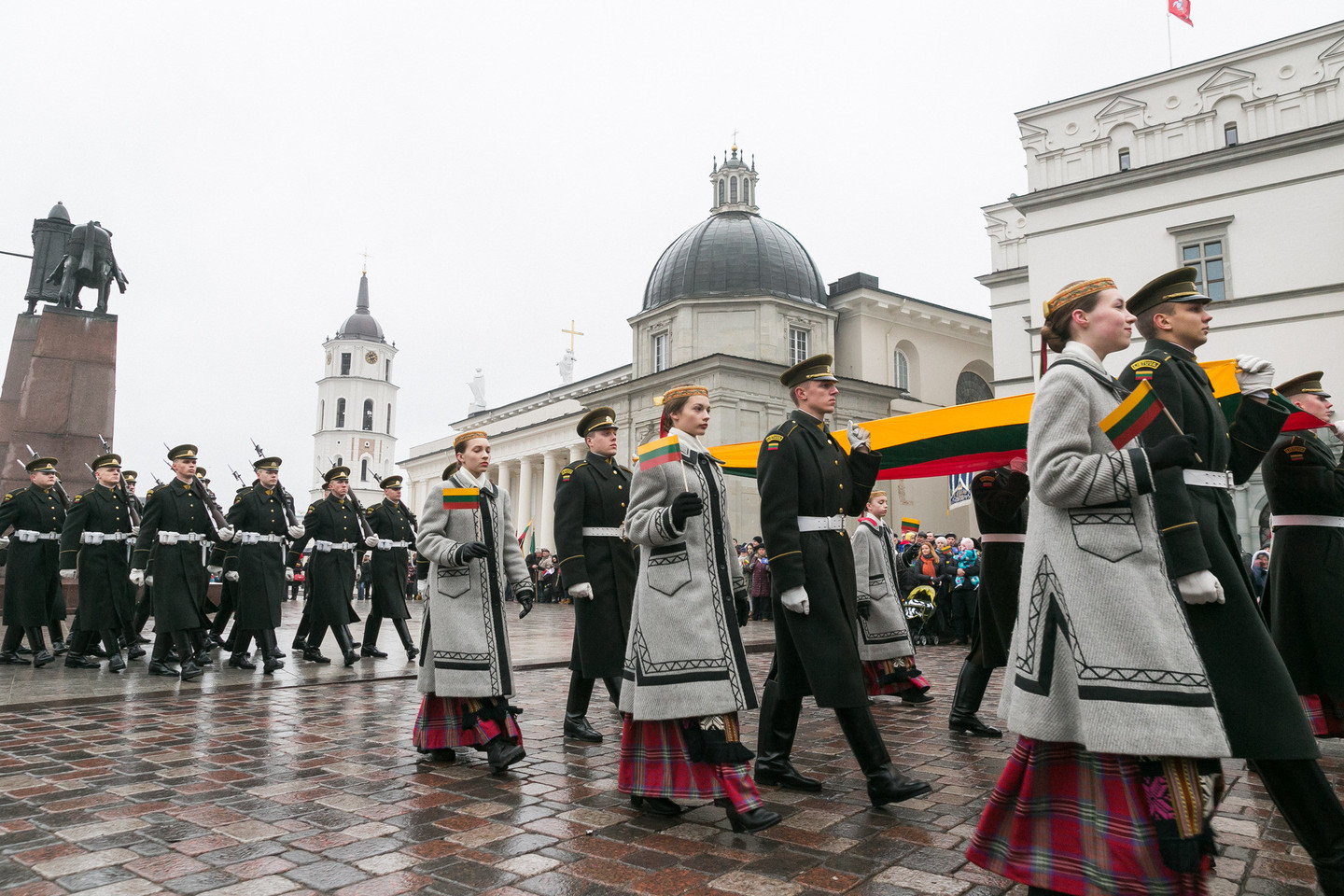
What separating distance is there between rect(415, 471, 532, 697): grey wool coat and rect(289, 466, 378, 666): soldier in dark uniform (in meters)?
5.97

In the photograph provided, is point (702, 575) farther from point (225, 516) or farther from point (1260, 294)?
point (1260, 294)

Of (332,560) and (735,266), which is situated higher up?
(735,266)

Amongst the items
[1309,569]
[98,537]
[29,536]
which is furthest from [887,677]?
[29,536]

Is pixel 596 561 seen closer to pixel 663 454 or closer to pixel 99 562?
pixel 663 454

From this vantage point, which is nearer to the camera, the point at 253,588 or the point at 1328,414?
the point at 1328,414

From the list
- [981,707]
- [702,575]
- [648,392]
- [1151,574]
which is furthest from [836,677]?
[648,392]

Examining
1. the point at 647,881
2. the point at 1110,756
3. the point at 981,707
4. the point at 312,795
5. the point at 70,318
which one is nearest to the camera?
the point at 1110,756

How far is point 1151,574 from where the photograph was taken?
9.58ft

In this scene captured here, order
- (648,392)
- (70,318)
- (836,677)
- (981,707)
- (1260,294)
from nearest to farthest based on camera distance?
(836,677) < (981,707) < (70,318) < (1260,294) < (648,392)

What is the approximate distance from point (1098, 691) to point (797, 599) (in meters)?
1.75

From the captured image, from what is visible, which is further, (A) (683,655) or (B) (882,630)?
(B) (882,630)

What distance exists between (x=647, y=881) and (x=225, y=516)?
9.33 meters

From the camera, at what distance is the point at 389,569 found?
487 inches

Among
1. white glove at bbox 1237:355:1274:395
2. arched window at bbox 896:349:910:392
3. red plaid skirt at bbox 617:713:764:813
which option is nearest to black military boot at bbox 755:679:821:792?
red plaid skirt at bbox 617:713:764:813
